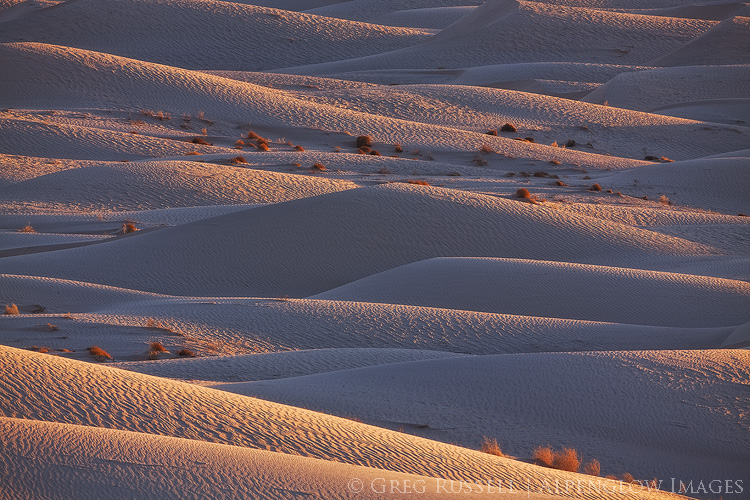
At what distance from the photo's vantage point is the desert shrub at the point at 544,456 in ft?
17.8

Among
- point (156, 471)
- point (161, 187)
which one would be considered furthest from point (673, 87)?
point (156, 471)

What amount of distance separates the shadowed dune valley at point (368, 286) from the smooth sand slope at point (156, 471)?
17 millimetres

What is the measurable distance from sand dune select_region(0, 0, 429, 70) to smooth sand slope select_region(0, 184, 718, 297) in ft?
94.7

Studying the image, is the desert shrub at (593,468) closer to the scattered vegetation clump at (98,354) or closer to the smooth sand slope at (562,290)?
the scattered vegetation clump at (98,354)

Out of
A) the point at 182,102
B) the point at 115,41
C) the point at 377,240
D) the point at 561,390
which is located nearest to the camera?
the point at 561,390

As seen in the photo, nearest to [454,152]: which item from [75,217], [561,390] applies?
[75,217]

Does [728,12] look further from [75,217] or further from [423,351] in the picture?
[423,351]

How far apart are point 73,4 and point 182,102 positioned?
2324 centimetres

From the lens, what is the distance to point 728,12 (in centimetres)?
4744

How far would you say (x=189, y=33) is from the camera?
141 feet

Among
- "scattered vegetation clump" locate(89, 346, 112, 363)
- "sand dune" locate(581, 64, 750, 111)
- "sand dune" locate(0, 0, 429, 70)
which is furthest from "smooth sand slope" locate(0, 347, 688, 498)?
"sand dune" locate(0, 0, 429, 70)

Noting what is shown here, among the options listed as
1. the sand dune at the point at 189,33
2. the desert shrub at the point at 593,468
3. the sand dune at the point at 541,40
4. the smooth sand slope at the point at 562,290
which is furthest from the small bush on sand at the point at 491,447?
the sand dune at the point at 189,33

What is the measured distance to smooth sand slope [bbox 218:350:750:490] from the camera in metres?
5.85

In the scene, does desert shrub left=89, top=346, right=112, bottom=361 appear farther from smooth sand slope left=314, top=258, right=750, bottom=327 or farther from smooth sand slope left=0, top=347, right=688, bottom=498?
smooth sand slope left=314, top=258, right=750, bottom=327
